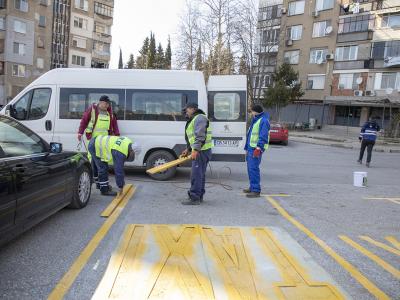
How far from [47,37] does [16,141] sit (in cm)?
5324

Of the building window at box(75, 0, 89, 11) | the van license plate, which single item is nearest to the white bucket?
the van license plate

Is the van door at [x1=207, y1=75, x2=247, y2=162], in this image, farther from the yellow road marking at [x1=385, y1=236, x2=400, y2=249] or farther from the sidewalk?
the sidewalk

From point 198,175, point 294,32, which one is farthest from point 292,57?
point 198,175

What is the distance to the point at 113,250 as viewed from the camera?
4.46 meters

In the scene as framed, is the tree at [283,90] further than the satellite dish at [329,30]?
No

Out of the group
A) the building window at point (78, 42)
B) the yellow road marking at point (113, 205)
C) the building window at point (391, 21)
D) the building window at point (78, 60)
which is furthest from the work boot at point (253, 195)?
the building window at point (78, 42)

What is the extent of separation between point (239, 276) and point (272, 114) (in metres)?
44.7

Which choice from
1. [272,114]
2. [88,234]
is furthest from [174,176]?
[272,114]

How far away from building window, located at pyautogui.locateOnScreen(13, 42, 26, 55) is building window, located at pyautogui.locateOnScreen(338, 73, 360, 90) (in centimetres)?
3722

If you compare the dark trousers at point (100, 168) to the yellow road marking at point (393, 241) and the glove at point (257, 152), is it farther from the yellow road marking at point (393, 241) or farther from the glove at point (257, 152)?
the yellow road marking at point (393, 241)

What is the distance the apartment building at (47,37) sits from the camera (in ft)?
151

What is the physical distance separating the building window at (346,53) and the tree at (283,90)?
6283mm

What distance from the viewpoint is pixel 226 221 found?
5820 mm

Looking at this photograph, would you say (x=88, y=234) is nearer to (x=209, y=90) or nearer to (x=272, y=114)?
(x=209, y=90)
